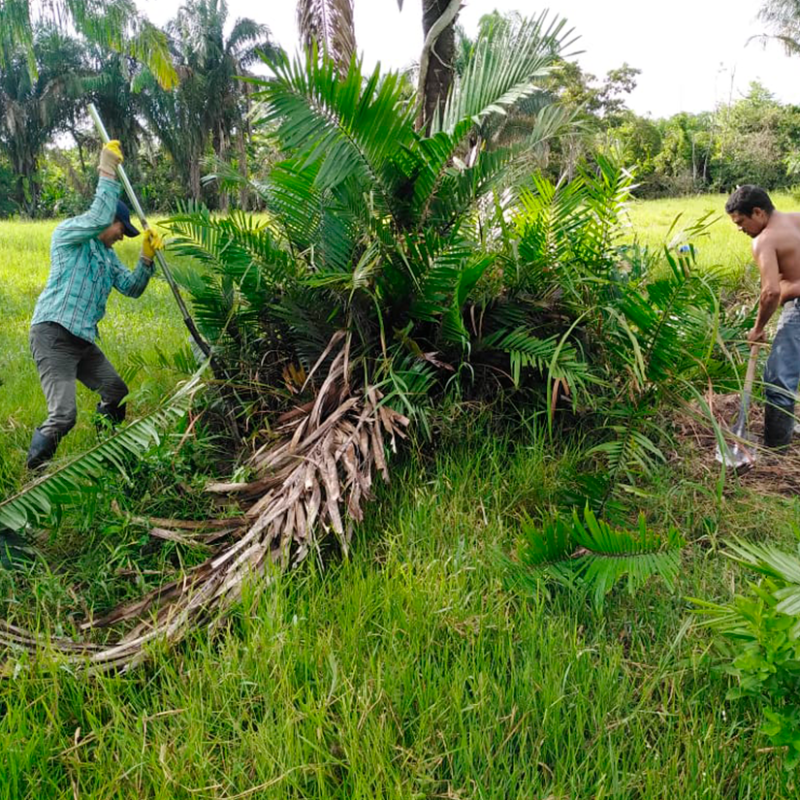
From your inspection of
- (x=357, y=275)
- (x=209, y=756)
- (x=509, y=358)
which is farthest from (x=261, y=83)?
(x=209, y=756)

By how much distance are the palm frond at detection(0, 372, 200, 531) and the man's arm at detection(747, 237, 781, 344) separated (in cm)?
324

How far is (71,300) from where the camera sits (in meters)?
3.77

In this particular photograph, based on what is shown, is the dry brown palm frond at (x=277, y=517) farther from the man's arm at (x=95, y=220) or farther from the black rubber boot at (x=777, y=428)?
the black rubber boot at (x=777, y=428)

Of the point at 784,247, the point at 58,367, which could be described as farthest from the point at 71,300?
the point at 784,247

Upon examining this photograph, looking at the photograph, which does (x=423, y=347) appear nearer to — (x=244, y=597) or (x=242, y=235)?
(x=242, y=235)

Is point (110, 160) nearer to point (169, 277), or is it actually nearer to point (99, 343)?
point (169, 277)

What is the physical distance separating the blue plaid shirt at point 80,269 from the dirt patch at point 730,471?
3269 millimetres

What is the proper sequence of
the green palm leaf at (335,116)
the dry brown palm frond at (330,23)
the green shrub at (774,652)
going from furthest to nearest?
the dry brown palm frond at (330,23), the green palm leaf at (335,116), the green shrub at (774,652)

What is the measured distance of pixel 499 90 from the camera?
123 inches

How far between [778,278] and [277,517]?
3301 millimetres

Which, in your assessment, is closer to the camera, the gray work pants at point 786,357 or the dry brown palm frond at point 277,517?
the dry brown palm frond at point 277,517

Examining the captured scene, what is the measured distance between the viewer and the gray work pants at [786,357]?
4027 millimetres

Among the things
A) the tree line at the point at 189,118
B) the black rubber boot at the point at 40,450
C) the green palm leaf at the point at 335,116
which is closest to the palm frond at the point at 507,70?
the green palm leaf at the point at 335,116

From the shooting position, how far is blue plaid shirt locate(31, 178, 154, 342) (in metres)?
3.72
